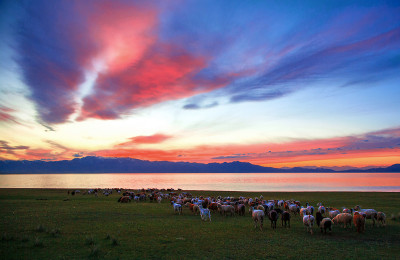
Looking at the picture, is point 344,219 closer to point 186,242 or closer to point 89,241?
point 186,242

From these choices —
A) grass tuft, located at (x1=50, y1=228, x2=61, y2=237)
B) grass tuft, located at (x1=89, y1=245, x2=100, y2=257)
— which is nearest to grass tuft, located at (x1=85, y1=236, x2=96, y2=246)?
grass tuft, located at (x1=89, y1=245, x2=100, y2=257)

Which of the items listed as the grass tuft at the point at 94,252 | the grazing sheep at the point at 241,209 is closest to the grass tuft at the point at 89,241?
the grass tuft at the point at 94,252

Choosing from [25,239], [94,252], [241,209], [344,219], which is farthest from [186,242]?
[241,209]

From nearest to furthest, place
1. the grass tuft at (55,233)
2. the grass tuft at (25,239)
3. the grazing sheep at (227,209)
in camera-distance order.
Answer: the grass tuft at (25,239) < the grass tuft at (55,233) < the grazing sheep at (227,209)

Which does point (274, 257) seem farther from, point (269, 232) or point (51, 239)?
point (51, 239)

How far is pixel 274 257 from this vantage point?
1170cm

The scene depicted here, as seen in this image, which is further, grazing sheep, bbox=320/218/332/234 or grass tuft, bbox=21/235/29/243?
grazing sheep, bbox=320/218/332/234

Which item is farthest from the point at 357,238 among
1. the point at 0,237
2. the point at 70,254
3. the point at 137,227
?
the point at 0,237

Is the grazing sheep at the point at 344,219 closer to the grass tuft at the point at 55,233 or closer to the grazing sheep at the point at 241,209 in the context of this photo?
the grazing sheep at the point at 241,209

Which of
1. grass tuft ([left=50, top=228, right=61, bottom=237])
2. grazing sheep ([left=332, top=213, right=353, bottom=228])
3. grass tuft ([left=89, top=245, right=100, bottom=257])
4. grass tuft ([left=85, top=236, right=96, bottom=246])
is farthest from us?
grazing sheep ([left=332, top=213, right=353, bottom=228])

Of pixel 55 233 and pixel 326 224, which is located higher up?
pixel 55 233

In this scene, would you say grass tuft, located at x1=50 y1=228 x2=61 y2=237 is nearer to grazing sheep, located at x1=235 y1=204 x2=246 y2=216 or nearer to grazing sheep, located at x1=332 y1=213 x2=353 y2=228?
grazing sheep, located at x1=235 y1=204 x2=246 y2=216

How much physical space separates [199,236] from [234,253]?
13.6ft

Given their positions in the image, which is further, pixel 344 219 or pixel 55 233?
pixel 344 219
